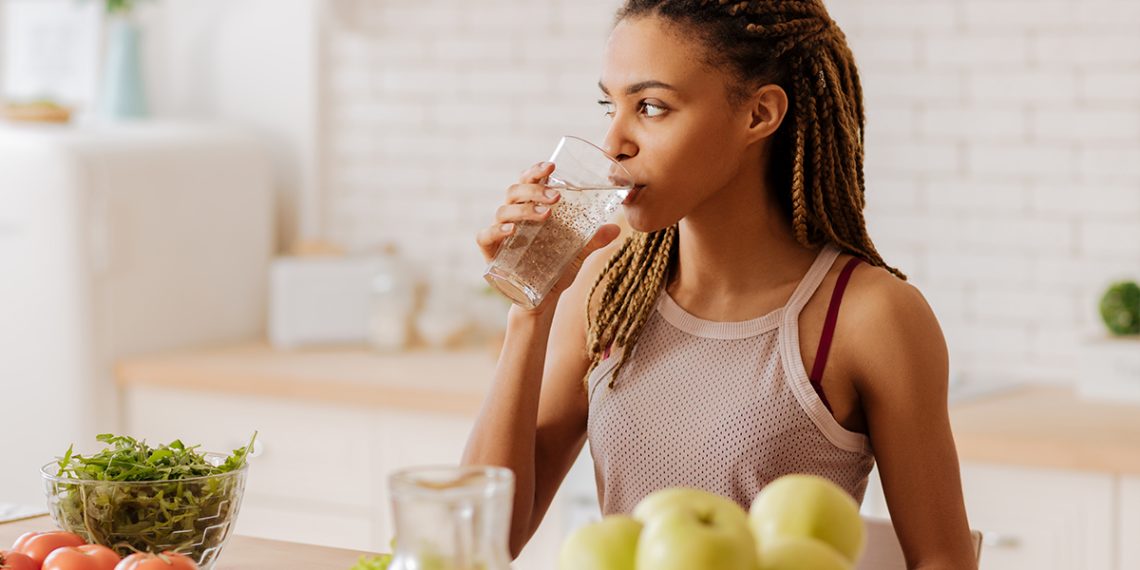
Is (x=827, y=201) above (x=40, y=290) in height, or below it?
above

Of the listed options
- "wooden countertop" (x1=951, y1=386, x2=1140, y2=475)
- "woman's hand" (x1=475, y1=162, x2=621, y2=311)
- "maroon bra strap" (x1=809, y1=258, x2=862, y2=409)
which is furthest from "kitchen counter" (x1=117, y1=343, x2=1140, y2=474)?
"woman's hand" (x1=475, y1=162, x2=621, y2=311)

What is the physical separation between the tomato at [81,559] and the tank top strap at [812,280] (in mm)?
883

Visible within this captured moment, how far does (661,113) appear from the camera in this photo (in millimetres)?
1674

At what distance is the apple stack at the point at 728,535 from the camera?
918 millimetres

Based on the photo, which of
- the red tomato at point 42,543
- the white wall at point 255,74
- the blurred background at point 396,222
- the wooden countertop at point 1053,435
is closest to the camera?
the red tomato at point 42,543

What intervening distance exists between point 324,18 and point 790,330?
241cm

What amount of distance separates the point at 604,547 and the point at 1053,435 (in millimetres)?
1839

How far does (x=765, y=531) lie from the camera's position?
38.4 inches

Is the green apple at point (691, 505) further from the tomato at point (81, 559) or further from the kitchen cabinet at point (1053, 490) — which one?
the kitchen cabinet at point (1053, 490)

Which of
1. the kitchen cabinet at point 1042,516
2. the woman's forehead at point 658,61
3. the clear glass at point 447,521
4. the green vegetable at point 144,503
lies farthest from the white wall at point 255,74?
the clear glass at point 447,521

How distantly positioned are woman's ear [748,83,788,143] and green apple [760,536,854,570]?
87 centimetres

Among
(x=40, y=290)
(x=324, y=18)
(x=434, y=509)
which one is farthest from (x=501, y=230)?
(x=324, y=18)

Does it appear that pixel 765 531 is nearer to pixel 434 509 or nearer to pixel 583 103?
pixel 434 509

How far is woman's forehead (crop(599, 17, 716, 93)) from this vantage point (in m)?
1.67
